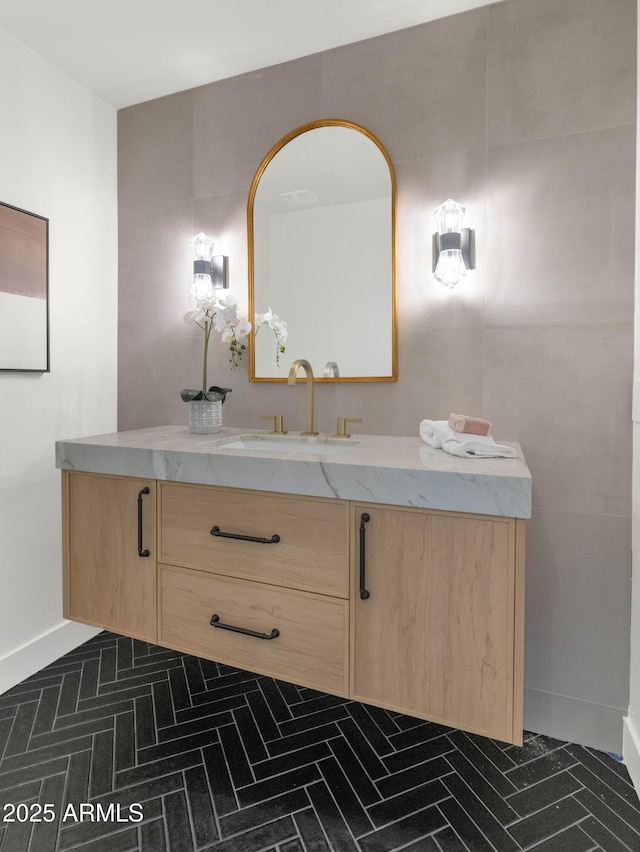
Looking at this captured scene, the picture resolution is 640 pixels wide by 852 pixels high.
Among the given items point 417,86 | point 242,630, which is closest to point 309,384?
point 242,630

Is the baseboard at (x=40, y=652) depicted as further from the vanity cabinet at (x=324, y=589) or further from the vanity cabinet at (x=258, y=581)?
the vanity cabinet at (x=258, y=581)

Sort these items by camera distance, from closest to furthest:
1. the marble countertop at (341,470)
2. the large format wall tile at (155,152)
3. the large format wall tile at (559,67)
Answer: the marble countertop at (341,470) → the large format wall tile at (559,67) → the large format wall tile at (155,152)

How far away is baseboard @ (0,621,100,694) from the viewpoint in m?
2.08

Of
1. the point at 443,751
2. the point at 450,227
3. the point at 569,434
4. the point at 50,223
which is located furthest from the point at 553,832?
the point at 50,223

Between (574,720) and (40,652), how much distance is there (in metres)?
2.20

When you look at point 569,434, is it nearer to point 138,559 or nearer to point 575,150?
point 575,150

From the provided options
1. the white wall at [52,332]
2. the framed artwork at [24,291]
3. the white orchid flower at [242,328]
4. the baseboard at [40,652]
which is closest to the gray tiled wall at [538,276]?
the white orchid flower at [242,328]

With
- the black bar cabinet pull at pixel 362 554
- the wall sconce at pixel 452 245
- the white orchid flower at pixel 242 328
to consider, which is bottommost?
the black bar cabinet pull at pixel 362 554

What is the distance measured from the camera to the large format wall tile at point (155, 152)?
7.80 feet

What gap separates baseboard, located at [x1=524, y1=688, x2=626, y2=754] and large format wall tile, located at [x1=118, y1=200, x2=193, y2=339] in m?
2.14

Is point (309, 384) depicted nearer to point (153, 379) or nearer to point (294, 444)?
point (294, 444)

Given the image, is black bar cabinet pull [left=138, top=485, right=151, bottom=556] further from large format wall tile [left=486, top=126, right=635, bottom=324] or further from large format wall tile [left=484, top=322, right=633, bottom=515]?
large format wall tile [left=486, top=126, right=635, bottom=324]

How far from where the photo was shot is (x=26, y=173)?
2119 millimetres

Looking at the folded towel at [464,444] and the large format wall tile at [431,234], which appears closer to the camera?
the folded towel at [464,444]
